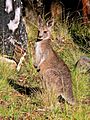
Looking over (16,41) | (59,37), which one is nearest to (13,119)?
(16,41)

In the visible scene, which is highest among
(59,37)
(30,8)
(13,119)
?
(30,8)

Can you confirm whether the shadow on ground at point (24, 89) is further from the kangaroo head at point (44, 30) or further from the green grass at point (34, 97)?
the kangaroo head at point (44, 30)

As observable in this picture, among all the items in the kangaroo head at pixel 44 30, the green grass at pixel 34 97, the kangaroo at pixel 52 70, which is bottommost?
the green grass at pixel 34 97

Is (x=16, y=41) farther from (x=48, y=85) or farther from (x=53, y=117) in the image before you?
(x=53, y=117)

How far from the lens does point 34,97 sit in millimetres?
6461

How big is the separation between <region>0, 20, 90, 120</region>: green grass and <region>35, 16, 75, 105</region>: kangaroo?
183 millimetres

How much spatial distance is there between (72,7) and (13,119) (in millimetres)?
5665

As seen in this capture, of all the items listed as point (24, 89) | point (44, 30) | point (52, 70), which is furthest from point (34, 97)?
point (44, 30)

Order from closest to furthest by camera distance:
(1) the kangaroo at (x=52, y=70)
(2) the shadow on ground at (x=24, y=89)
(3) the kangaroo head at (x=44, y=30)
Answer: (1) the kangaroo at (x=52, y=70), (2) the shadow on ground at (x=24, y=89), (3) the kangaroo head at (x=44, y=30)

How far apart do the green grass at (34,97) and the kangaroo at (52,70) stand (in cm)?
18

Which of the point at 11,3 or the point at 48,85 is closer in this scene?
the point at 48,85

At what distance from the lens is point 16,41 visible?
8648 millimetres

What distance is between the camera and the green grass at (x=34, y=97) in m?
5.84

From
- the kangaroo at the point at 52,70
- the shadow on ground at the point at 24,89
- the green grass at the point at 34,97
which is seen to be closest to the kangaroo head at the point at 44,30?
the kangaroo at the point at 52,70
